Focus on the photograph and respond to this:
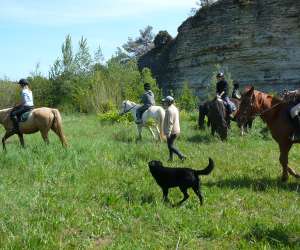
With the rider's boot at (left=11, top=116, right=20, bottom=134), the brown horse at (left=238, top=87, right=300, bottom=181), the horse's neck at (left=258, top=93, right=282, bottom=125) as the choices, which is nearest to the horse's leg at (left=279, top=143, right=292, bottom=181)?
the brown horse at (left=238, top=87, right=300, bottom=181)

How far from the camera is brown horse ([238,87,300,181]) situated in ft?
31.0

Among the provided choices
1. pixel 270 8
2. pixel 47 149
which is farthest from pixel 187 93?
pixel 47 149

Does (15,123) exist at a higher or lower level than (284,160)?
higher

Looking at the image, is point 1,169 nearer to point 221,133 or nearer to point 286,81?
point 221,133

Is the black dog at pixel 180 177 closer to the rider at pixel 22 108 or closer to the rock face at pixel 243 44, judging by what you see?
the rider at pixel 22 108

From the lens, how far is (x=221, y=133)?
50.0 ft

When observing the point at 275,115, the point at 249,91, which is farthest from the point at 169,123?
the point at 275,115

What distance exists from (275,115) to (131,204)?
3.69m

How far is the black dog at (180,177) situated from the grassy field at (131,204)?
0.76ft

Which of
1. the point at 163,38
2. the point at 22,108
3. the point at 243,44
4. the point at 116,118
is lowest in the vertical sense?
the point at 116,118

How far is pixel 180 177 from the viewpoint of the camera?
7.66 m

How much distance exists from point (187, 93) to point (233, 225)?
22.6 m

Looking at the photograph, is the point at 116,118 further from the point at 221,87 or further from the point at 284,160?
the point at 284,160

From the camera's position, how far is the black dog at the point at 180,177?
7.61 metres
